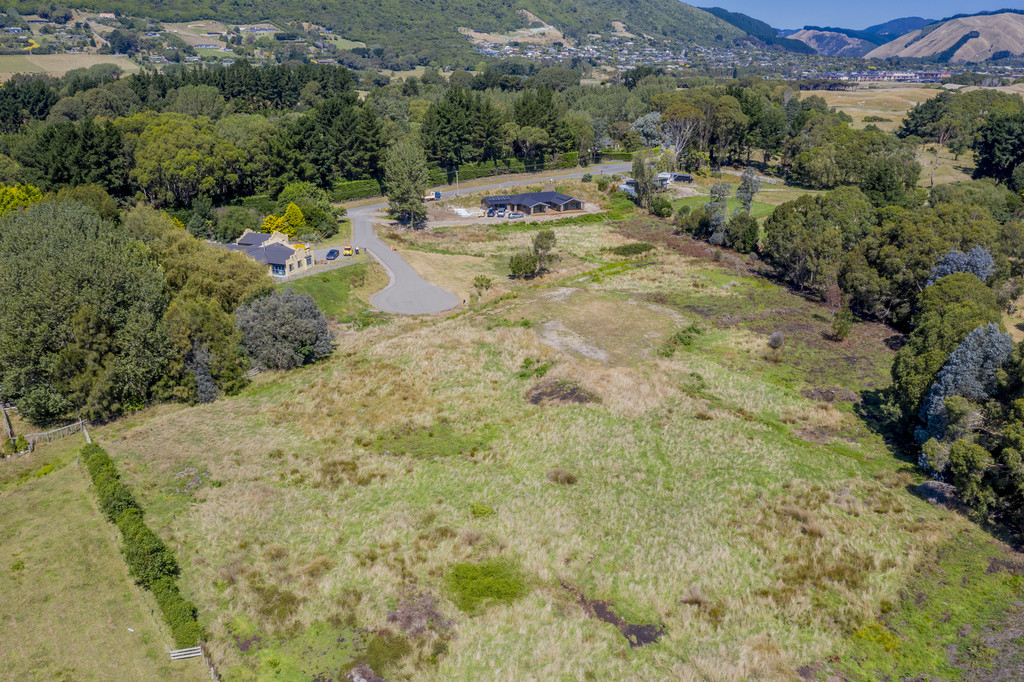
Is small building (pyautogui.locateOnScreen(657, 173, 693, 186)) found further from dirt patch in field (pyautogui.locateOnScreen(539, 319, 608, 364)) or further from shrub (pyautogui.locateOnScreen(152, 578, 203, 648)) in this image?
shrub (pyautogui.locateOnScreen(152, 578, 203, 648))

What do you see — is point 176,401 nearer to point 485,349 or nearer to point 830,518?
point 485,349

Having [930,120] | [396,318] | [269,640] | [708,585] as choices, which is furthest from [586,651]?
[930,120]

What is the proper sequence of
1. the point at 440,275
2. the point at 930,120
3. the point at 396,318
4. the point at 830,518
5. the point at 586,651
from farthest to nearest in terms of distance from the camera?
the point at 930,120
the point at 440,275
the point at 396,318
the point at 830,518
the point at 586,651

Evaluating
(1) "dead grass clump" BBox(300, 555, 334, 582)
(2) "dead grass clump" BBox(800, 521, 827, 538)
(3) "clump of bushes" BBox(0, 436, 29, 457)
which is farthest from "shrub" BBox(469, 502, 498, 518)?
(3) "clump of bushes" BBox(0, 436, 29, 457)

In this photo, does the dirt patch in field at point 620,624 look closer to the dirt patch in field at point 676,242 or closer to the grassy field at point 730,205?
the dirt patch in field at point 676,242

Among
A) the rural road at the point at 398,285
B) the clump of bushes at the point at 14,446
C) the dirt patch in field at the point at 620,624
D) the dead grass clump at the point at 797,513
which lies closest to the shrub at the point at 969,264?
the dead grass clump at the point at 797,513

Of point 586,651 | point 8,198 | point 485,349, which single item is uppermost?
point 8,198

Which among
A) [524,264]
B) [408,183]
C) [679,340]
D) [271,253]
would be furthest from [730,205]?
Answer: [271,253]
